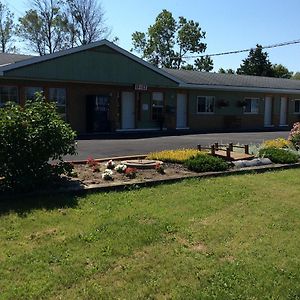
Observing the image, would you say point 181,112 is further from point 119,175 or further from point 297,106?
point 119,175

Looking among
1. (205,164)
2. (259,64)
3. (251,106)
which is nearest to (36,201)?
(205,164)

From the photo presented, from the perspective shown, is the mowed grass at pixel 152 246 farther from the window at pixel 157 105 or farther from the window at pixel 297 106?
the window at pixel 297 106

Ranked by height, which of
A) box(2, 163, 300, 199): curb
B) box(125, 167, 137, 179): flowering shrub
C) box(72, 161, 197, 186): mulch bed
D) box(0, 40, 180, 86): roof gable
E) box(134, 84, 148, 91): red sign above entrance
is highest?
box(0, 40, 180, 86): roof gable

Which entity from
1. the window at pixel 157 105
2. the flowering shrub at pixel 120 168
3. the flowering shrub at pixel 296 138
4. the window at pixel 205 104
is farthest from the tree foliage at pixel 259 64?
the flowering shrub at pixel 120 168

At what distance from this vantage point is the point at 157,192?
7.46m

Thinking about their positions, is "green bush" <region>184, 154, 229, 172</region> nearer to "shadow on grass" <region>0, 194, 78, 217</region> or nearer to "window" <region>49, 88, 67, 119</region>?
"shadow on grass" <region>0, 194, 78, 217</region>

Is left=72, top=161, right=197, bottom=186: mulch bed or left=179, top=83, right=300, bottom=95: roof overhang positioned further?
left=179, top=83, right=300, bottom=95: roof overhang

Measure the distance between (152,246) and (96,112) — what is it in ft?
58.8

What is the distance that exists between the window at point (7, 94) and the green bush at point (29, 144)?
12978mm

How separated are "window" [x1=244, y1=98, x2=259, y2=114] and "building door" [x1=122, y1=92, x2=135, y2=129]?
30.7ft

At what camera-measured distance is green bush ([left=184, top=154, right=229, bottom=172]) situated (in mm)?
9312

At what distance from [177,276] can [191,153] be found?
6.60 meters

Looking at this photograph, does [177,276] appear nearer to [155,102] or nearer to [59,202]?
[59,202]

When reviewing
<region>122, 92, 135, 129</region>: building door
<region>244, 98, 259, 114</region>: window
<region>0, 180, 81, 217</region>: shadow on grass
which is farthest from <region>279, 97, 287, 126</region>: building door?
<region>0, 180, 81, 217</region>: shadow on grass
